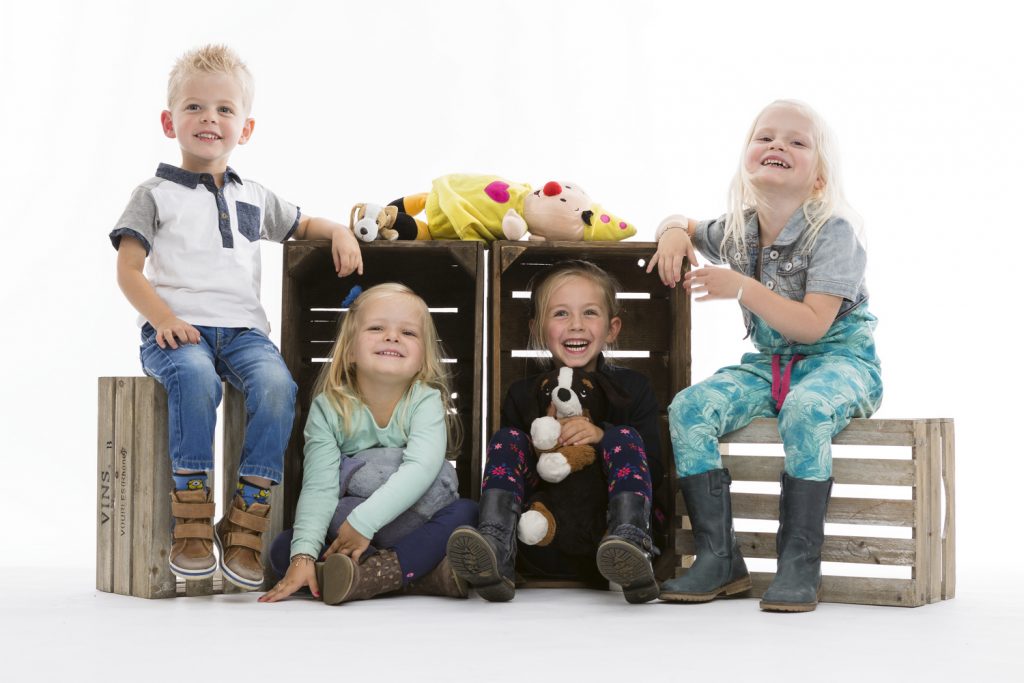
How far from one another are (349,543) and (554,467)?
1.79 feet

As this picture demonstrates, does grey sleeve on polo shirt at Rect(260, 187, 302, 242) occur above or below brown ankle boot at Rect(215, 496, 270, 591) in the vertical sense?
above

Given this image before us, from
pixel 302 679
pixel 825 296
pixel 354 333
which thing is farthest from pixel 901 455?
pixel 302 679

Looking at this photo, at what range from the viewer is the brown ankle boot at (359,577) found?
2836mm

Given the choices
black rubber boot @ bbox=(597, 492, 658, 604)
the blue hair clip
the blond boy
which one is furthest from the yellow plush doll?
black rubber boot @ bbox=(597, 492, 658, 604)

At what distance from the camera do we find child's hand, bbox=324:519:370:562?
2975 mm

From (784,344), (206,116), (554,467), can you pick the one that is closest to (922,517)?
(784,344)

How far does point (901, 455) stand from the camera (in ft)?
15.9

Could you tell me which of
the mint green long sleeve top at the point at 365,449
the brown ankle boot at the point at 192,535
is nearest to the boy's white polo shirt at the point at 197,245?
the mint green long sleeve top at the point at 365,449

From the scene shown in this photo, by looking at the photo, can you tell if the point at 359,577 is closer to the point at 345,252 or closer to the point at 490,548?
the point at 490,548

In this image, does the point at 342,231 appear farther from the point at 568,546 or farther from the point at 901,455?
the point at 901,455

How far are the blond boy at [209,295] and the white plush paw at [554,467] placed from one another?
65 cm

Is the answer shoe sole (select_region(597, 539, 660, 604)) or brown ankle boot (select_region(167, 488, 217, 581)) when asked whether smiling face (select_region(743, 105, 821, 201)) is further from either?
brown ankle boot (select_region(167, 488, 217, 581))

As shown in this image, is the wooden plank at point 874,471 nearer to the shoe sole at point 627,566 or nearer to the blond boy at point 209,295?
the shoe sole at point 627,566

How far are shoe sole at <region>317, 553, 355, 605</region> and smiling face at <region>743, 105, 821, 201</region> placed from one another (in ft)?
4.67
